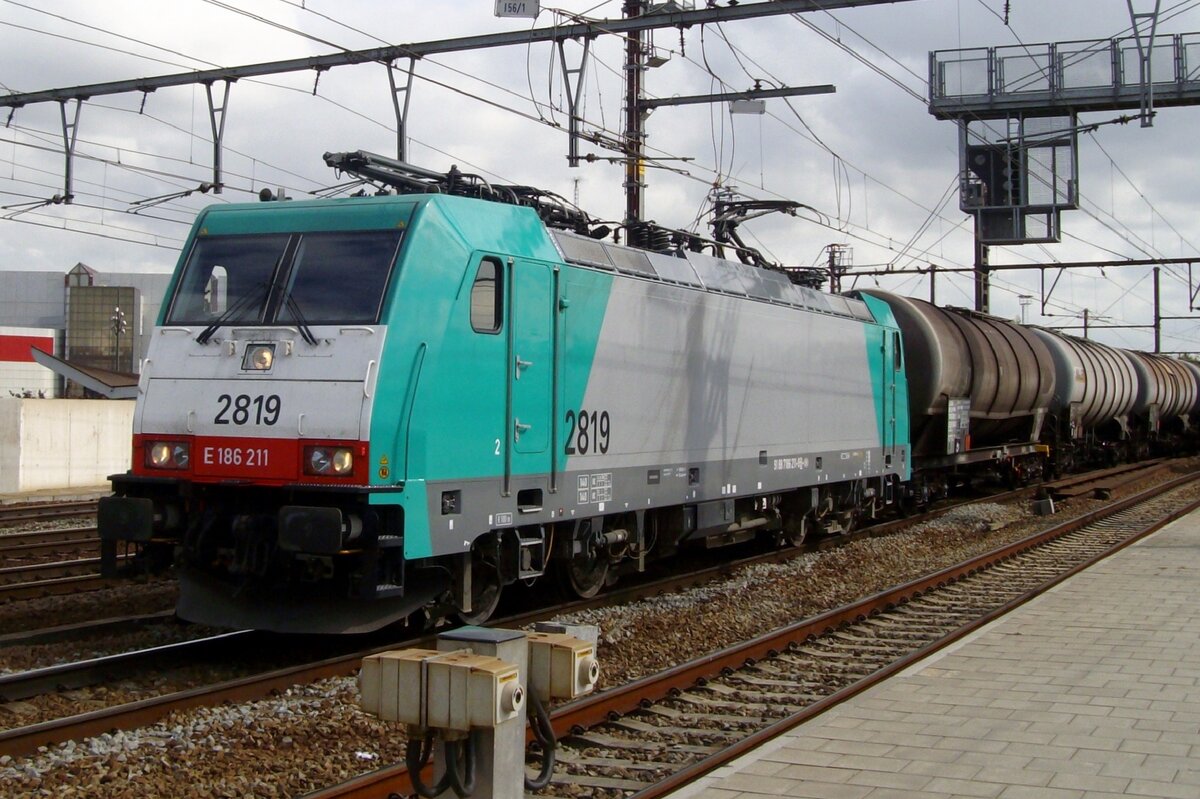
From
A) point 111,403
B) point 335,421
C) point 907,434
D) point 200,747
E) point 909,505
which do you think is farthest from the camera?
point 111,403

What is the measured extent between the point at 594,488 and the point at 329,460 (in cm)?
305

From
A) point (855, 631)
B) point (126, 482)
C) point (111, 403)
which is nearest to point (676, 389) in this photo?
point (855, 631)

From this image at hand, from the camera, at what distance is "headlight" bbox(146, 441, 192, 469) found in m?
9.20

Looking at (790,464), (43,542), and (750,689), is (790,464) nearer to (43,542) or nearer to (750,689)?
(750,689)

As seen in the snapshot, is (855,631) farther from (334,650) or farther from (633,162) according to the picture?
(633,162)

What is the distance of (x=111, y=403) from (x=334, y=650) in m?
21.0

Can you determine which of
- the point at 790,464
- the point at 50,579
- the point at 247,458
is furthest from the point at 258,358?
the point at 790,464

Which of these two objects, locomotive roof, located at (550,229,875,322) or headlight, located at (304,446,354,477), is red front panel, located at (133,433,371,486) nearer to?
headlight, located at (304,446,354,477)

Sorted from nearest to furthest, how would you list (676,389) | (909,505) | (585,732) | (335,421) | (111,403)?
(585,732) → (335,421) → (676,389) → (909,505) → (111,403)

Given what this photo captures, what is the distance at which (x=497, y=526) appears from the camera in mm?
9609

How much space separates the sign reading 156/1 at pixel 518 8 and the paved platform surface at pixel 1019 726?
8421 millimetres

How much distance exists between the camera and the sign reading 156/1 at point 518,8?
46.9 feet

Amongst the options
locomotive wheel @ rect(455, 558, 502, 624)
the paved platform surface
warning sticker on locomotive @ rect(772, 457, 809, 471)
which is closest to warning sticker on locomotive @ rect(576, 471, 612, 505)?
locomotive wheel @ rect(455, 558, 502, 624)

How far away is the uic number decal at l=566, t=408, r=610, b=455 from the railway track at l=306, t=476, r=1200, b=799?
226 cm
